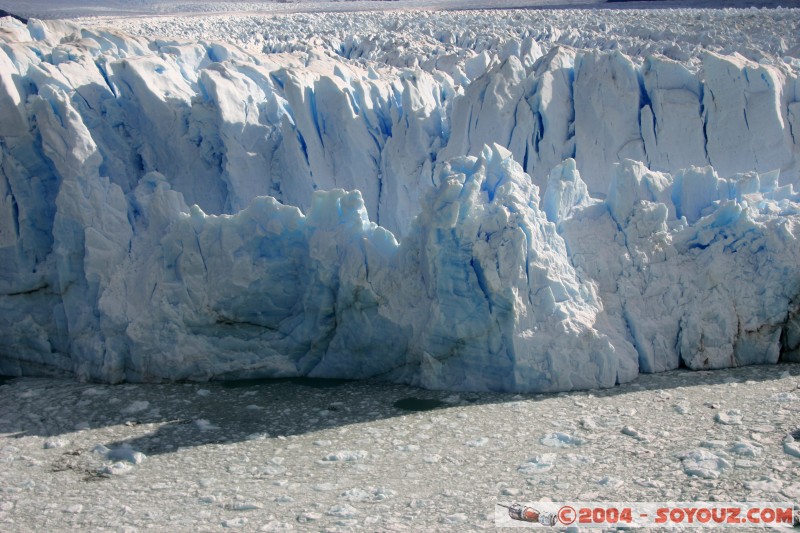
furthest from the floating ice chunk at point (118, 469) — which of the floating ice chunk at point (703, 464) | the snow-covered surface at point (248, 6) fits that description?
the snow-covered surface at point (248, 6)

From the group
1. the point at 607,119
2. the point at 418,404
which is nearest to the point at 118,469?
the point at 418,404

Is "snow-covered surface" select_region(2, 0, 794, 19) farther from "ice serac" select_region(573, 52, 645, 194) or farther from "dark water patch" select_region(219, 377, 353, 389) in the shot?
"dark water patch" select_region(219, 377, 353, 389)

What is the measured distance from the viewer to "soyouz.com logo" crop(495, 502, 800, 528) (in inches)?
163

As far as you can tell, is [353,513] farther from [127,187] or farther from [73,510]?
[127,187]

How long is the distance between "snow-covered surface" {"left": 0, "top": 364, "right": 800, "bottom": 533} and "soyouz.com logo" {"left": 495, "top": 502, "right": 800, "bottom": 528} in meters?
0.07

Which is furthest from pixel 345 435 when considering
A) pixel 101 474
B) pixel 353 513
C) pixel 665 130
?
pixel 665 130

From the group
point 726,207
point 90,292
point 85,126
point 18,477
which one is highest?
point 85,126

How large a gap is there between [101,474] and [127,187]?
9.90 feet

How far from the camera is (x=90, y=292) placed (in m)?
6.85

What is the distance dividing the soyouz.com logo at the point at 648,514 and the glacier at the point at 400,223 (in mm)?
1577

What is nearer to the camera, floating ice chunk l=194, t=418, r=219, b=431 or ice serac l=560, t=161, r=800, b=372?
floating ice chunk l=194, t=418, r=219, b=431

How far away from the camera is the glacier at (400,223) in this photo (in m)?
6.04

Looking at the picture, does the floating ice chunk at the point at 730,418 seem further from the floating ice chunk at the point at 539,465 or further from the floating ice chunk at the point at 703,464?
the floating ice chunk at the point at 539,465

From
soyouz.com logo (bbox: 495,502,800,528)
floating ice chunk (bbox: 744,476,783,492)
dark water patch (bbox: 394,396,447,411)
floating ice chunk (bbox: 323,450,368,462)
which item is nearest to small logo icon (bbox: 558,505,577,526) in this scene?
soyouz.com logo (bbox: 495,502,800,528)
